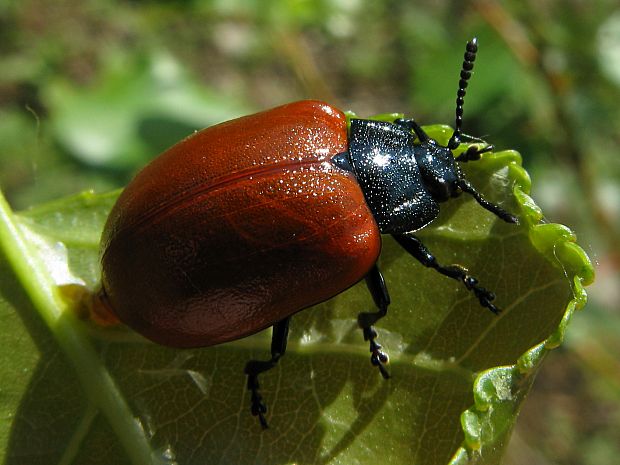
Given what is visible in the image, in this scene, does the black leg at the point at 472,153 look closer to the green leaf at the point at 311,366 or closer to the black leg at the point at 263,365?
the green leaf at the point at 311,366

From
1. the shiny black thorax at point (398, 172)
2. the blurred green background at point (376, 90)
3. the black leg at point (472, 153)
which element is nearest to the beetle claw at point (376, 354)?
the shiny black thorax at point (398, 172)

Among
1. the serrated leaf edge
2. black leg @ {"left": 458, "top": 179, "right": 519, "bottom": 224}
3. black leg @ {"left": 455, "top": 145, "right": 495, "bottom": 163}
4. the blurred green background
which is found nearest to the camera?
the serrated leaf edge

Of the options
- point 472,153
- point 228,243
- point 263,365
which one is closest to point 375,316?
point 263,365

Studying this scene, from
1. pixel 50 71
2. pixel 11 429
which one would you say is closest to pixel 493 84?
pixel 11 429

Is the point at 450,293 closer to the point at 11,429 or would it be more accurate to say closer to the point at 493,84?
the point at 11,429

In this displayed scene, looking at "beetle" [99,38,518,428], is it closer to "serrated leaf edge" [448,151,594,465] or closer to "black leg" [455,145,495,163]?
"black leg" [455,145,495,163]

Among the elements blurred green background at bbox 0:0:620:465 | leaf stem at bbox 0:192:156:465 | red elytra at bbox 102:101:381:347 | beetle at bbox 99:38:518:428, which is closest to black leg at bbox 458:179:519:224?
beetle at bbox 99:38:518:428

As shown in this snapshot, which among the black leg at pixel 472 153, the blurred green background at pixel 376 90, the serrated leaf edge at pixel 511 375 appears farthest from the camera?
the blurred green background at pixel 376 90
